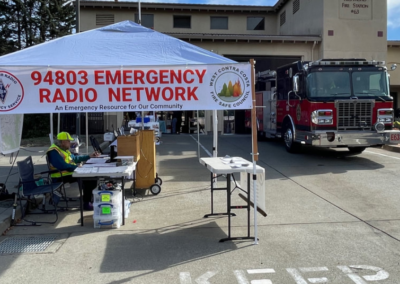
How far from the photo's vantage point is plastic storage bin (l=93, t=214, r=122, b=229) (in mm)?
6320

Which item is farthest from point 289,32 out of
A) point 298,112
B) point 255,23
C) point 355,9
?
point 298,112

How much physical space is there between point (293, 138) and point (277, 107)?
7.93 feet

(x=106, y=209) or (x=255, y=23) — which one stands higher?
(x=255, y=23)

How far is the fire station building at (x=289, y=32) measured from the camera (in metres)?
23.1

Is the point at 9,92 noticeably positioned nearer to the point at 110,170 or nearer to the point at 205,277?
the point at 110,170

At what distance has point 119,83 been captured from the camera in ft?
19.4

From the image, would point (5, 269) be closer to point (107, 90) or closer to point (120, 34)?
point (107, 90)

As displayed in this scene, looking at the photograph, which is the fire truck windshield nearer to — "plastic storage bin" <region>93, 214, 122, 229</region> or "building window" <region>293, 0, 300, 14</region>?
"plastic storage bin" <region>93, 214, 122, 229</region>

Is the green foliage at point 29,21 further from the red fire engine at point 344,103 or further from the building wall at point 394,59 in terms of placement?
the red fire engine at point 344,103

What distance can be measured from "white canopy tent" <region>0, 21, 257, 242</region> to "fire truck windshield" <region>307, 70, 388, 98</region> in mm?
6801

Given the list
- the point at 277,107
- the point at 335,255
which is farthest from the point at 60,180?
the point at 277,107

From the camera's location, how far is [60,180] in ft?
24.5

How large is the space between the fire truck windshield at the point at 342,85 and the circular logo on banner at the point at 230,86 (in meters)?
6.99

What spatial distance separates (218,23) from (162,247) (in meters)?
25.3
